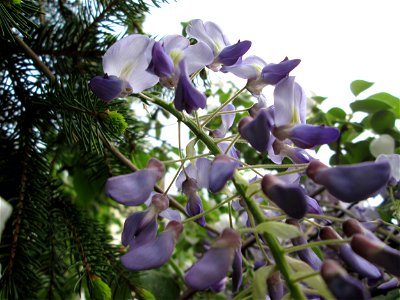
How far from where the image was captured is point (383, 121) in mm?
878

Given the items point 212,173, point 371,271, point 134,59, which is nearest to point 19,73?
point 134,59

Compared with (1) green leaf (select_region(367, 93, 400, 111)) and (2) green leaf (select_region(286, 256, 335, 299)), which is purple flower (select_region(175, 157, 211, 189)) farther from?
(1) green leaf (select_region(367, 93, 400, 111))

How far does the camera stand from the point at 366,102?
2.96ft

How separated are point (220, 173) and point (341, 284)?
11 centimetres

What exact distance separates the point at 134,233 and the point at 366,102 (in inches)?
24.6

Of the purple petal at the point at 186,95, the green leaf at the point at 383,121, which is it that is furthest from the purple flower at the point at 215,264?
the green leaf at the point at 383,121

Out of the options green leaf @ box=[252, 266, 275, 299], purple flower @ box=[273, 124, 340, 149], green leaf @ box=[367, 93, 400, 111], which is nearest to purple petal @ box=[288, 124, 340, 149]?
purple flower @ box=[273, 124, 340, 149]

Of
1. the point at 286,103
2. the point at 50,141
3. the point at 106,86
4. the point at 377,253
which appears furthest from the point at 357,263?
the point at 50,141

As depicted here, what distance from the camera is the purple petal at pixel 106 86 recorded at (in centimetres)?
42

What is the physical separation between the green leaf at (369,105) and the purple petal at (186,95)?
0.58m

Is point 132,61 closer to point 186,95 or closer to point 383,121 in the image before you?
point 186,95

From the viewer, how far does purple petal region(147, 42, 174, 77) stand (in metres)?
0.41

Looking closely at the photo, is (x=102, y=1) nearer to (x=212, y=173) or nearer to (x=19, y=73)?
(x=19, y=73)

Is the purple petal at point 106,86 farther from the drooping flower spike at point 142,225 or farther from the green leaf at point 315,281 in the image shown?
the green leaf at point 315,281
